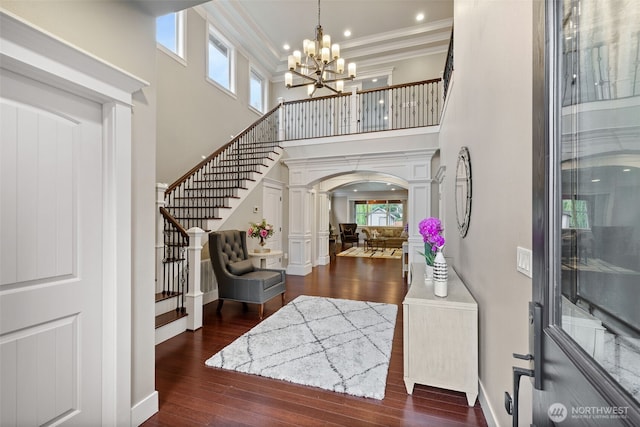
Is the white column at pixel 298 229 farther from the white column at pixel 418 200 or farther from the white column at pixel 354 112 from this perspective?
the white column at pixel 418 200

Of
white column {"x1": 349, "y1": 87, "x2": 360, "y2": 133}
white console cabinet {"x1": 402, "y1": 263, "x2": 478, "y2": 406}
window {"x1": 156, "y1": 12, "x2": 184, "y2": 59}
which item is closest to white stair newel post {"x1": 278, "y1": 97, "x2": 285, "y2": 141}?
white column {"x1": 349, "y1": 87, "x2": 360, "y2": 133}

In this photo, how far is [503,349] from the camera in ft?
5.29

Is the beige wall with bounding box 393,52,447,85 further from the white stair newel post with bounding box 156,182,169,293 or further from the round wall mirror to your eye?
the white stair newel post with bounding box 156,182,169,293

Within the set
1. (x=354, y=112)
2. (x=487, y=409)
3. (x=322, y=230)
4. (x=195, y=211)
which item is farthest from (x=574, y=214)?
(x=322, y=230)

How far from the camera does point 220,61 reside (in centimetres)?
693

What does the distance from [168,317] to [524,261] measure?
356 cm

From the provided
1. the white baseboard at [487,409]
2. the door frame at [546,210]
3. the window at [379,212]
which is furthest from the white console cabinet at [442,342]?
the window at [379,212]

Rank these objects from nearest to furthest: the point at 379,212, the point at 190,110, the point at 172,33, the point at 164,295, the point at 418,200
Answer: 1. the point at 164,295
2. the point at 172,33
3. the point at 190,110
4. the point at 418,200
5. the point at 379,212

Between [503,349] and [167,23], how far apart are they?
23.3 feet

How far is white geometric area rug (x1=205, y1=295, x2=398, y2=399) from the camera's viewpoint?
2393 millimetres

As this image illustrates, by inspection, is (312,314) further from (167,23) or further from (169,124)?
(167,23)

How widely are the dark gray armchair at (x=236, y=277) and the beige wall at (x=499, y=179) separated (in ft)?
8.60

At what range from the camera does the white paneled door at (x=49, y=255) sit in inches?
51.6

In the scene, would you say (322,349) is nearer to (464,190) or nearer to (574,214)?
(464,190)
